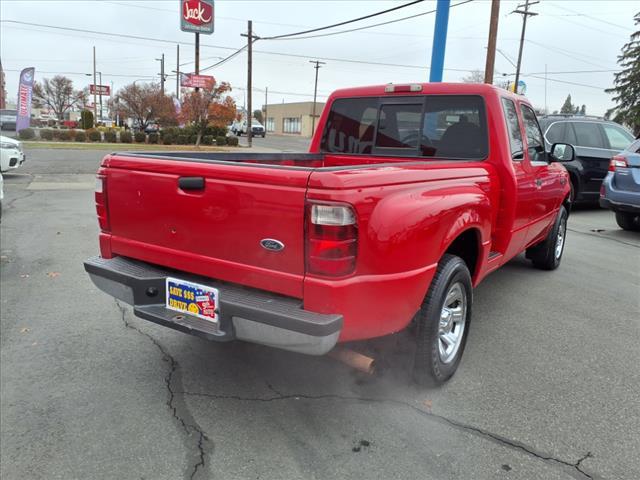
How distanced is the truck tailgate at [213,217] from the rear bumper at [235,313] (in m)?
0.07

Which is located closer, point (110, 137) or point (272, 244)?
point (272, 244)

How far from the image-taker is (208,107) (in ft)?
97.3

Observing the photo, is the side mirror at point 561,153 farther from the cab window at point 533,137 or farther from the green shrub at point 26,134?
the green shrub at point 26,134

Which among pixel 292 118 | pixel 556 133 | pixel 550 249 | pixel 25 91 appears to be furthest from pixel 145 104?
pixel 292 118

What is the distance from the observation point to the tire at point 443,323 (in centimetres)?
293

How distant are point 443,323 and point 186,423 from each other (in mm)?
1663

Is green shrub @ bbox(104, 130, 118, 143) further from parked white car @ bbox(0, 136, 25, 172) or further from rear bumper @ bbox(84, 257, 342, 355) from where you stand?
rear bumper @ bbox(84, 257, 342, 355)

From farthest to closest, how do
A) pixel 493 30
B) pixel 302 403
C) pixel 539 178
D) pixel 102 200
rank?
pixel 493 30, pixel 539 178, pixel 102 200, pixel 302 403

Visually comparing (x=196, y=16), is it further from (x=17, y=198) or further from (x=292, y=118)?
(x=292, y=118)

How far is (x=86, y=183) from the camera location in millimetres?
12898

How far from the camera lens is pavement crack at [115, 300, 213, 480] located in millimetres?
2439

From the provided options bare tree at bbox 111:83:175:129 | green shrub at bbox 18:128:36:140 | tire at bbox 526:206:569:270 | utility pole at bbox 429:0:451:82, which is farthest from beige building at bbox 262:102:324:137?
tire at bbox 526:206:569:270

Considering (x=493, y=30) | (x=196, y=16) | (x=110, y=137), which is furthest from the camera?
(x=110, y=137)

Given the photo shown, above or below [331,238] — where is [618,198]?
below
